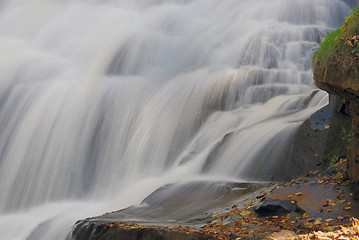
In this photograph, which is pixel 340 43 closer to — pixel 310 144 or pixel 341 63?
pixel 341 63

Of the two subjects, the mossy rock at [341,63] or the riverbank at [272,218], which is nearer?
the riverbank at [272,218]

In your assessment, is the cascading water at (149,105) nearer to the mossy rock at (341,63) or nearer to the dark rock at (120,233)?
the dark rock at (120,233)

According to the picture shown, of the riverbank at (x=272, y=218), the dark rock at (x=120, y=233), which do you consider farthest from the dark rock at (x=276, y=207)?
the dark rock at (x=120, y=233)

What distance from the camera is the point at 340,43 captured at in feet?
19.3

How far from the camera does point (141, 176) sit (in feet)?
34.7

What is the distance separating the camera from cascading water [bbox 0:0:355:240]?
966 centimetres

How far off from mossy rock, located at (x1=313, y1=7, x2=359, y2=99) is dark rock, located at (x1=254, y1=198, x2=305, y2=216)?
1.58 m

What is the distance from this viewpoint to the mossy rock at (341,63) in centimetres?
554

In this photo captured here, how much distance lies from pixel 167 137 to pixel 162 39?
7.16 m

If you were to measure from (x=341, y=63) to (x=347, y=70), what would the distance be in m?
0.15

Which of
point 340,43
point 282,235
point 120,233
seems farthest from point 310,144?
point 120,233

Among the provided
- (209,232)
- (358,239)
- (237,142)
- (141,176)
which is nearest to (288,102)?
(237,142)

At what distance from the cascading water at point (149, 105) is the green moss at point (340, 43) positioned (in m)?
2.50

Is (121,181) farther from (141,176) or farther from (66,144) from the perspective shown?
(66,144)
